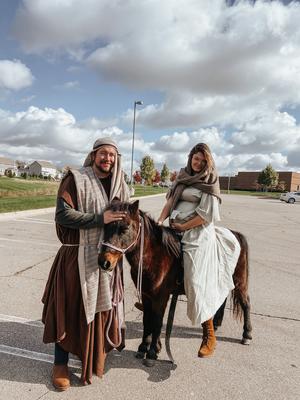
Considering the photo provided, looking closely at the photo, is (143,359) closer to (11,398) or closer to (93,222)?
(11,398)

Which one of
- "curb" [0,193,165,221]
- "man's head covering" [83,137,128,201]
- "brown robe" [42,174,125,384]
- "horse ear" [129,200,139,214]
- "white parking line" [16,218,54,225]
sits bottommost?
"white parking line" [16,218,54,225]

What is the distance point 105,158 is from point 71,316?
1.41 metres

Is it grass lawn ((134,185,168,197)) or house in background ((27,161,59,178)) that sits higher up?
house in background ((27,161,59,178))

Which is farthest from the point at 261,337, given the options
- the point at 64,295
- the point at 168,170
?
the point at 168,170

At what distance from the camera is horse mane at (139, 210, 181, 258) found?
10.2ft

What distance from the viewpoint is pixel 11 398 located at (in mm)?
2662

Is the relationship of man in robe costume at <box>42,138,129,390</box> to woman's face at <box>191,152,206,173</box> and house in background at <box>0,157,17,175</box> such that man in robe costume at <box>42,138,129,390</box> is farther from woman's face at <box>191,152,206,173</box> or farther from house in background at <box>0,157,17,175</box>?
house in background at <box>0,157,17,175</box>

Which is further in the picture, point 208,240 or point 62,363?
point 208,240

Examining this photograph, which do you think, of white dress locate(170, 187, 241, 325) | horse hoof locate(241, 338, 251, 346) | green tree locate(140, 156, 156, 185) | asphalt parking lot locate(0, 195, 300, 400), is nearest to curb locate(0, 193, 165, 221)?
asphalt parking lot locate(0, 195, 300, 400)

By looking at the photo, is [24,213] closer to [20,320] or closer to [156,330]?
[20,320]

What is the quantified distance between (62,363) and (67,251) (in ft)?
3.29

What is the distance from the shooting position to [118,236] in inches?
103

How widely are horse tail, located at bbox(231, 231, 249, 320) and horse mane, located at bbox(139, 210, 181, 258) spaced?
96cm

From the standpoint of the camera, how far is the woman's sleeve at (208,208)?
329 centimetres
